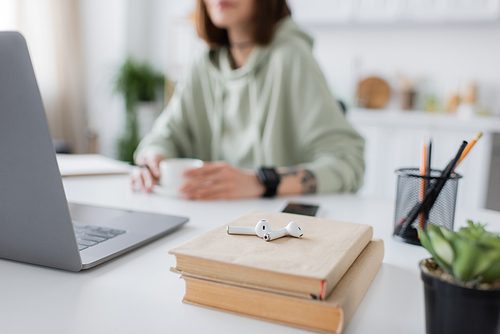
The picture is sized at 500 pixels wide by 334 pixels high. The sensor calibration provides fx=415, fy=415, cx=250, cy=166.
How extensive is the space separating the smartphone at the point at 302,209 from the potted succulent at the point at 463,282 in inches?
16.1

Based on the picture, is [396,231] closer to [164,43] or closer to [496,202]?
[496,202]

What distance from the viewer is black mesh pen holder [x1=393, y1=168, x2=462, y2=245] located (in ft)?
1.94

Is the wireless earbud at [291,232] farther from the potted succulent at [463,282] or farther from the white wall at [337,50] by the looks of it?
the white wall at [337,50]

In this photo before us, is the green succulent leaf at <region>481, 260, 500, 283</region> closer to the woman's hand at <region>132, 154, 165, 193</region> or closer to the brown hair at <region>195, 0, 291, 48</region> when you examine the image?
the woman's hand at <region>132, 154, 165, 193</region>

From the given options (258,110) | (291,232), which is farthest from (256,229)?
(258,110)

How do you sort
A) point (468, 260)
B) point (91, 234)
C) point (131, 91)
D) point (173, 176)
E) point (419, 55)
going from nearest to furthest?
point (468, 260) → point (91, 234) → point (173, 176) → point (419, 55) → point (131, 91)

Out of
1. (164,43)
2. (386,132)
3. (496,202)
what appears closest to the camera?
(496,202)

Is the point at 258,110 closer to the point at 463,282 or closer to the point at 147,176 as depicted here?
the point at 147,176

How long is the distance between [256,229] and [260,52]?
95 cm

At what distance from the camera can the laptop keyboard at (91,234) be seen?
0.55 meters

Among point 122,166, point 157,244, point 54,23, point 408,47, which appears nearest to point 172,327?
point 157,244

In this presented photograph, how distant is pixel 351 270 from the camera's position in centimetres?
43

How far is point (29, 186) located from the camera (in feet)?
1.44

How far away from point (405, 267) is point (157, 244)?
0.34 metres
